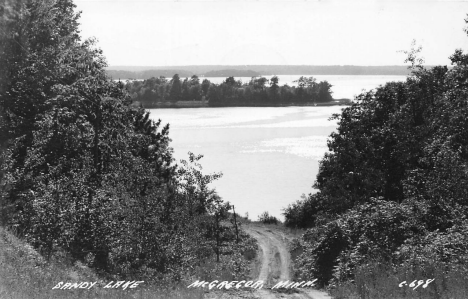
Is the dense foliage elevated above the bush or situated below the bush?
above

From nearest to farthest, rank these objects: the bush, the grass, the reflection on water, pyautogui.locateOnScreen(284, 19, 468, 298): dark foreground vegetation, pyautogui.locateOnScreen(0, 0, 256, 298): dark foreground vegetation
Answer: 1. the grass
2. pyautogui.locateOnScreen(284, 19, 468, 298): dark foreground vegetation
3. pyautogui.locateOnScreen(0, 0, 256, 298): dark foreground vegetation
4. the bush
5. the reflection on water

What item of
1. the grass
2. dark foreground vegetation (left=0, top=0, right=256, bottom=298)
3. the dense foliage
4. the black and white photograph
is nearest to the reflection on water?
the dense foliage

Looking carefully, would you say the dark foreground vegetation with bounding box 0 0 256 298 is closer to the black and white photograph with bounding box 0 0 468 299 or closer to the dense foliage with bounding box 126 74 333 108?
the black and white photograph with bounding box 0 0 468 299

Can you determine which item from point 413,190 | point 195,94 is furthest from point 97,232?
point 195,94

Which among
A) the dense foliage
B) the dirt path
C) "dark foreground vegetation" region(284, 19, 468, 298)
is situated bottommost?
the dirt path

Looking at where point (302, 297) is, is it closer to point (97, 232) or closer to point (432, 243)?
point (432, 243)

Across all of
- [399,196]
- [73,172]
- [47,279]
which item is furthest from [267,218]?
[47,279]

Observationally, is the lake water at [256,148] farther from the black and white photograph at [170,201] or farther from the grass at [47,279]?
the grass at [47,279]
